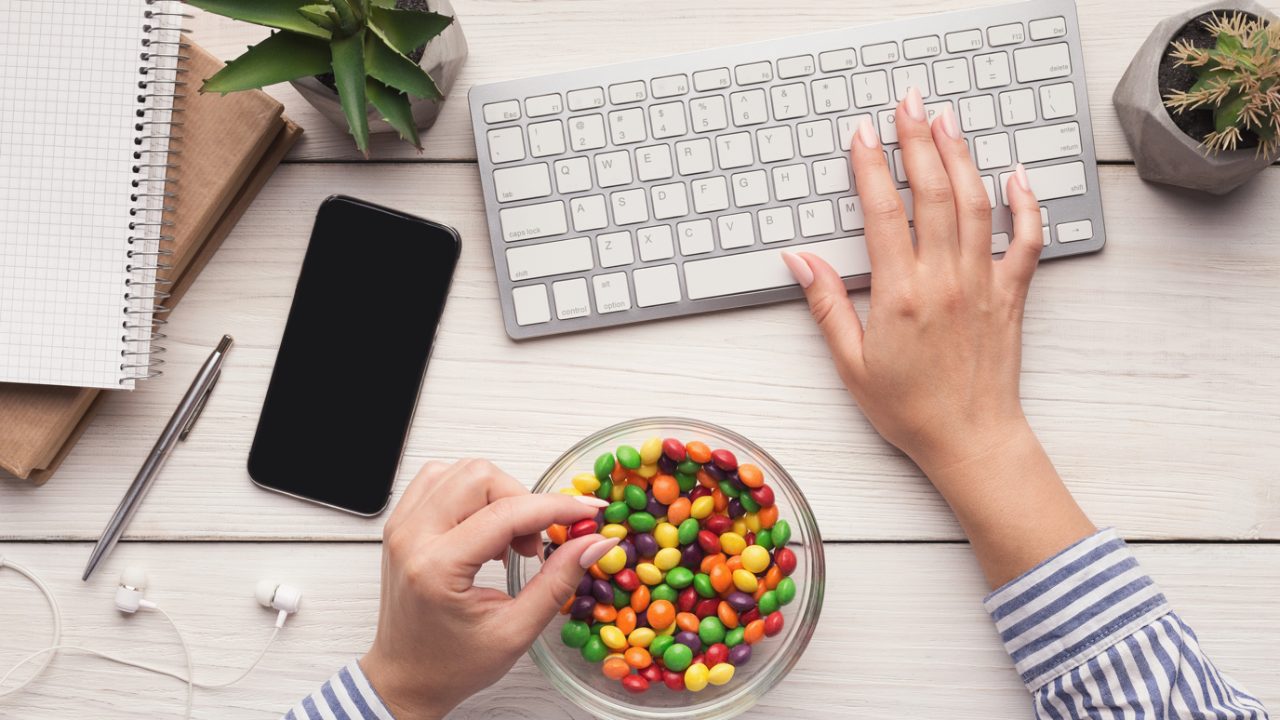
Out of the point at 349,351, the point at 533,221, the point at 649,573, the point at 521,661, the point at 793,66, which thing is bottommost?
the point at 521,661

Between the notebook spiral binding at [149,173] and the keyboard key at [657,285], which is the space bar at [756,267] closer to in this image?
the keyboard key at [657,285]

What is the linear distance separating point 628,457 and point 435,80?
0.37 meters

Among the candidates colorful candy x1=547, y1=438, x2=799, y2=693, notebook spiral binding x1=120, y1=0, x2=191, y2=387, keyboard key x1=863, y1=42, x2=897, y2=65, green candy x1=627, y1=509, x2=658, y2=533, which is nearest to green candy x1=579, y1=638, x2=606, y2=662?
colorful candy x1=547, y1=438, x2=799, y2=693

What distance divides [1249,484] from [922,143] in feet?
1.46

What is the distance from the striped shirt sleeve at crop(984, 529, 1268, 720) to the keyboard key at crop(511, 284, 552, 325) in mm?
475

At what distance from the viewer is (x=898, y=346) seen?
0.76m

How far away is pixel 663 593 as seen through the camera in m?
0.77

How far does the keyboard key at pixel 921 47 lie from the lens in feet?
2.56

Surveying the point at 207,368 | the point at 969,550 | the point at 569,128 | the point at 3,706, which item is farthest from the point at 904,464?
the point at 3,706

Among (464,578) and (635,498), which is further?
(635,498)

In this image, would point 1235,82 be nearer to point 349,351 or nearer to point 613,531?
point 613,531

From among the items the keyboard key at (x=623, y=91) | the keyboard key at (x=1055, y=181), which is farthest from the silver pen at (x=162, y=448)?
the keyboard key at (x=1055, y=181)

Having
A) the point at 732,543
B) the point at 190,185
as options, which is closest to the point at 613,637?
the point at 732,543

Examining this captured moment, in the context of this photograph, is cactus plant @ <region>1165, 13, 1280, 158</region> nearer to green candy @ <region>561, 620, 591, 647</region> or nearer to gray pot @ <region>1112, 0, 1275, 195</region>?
gray pot @ <region>1112, 0, 1275, 195</region>
